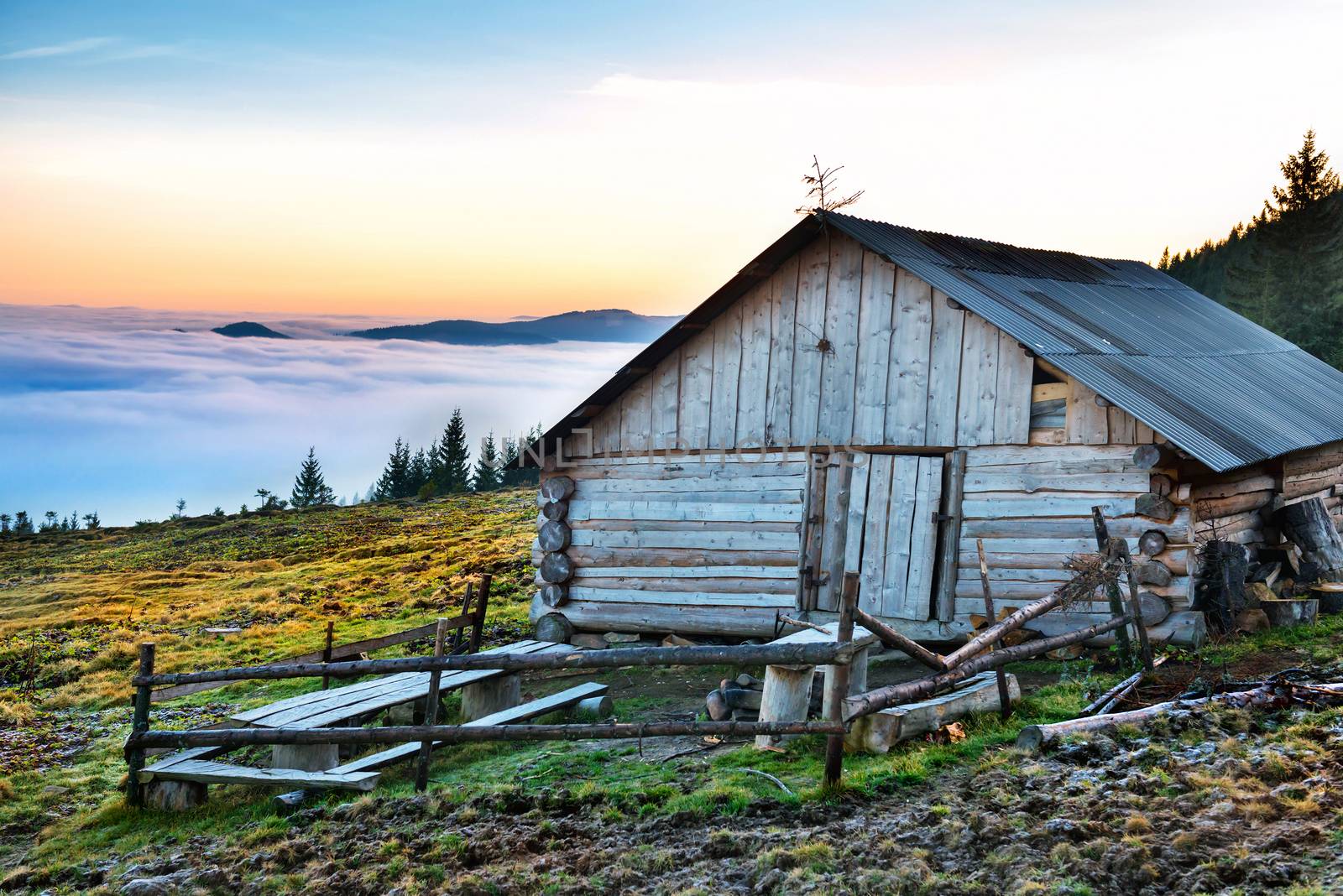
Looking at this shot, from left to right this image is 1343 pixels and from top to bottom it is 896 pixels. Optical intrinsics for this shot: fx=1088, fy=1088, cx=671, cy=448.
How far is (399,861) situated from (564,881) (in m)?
1.26

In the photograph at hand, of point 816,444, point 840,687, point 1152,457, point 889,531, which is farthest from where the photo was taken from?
point 816,444

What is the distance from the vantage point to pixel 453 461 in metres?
71.4

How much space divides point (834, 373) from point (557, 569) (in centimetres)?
536

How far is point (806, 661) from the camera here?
7.77m

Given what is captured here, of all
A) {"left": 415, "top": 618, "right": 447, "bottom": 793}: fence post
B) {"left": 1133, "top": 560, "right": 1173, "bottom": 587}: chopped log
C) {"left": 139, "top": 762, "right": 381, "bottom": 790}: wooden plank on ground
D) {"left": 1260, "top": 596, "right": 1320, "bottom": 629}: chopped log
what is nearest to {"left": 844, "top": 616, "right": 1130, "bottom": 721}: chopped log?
{"left": 415, "top": 618, "right": 447, "bottom": 793}: fence post

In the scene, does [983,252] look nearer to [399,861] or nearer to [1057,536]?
[1057,536]

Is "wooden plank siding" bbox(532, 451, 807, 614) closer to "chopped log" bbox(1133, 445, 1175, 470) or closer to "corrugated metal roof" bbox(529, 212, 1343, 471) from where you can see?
"corrugated metal roof" bbox(529, 212, 1343, 471)

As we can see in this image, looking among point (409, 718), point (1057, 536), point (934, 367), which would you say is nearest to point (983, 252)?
point (934, 367)

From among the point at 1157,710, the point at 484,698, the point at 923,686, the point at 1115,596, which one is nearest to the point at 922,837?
the point at 923,686

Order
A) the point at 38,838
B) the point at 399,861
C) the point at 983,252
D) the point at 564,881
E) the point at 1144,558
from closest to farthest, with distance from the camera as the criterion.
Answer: the point at 564,881
the point at 399,861
the point at 38,838
the point at 1144,558
the point at 983,252

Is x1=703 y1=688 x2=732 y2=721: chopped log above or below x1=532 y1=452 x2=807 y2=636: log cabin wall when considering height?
below

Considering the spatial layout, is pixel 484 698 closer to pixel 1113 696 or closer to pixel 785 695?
pixel 785 695

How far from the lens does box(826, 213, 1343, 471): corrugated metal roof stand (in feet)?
41.5

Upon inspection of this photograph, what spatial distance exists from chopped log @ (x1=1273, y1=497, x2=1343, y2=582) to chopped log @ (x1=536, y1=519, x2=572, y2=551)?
10.4 m
